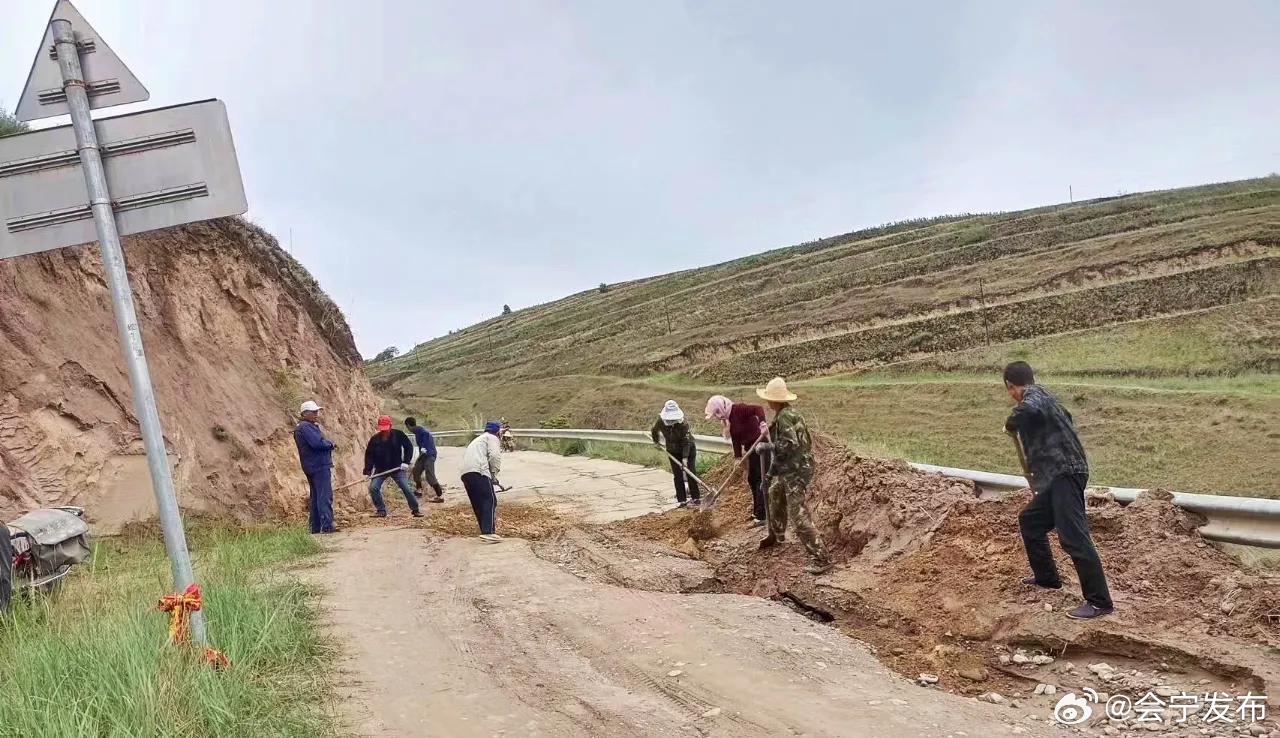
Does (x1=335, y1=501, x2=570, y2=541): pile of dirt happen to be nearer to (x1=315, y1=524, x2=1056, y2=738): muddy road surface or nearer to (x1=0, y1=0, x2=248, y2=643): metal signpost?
(x1=315, y1=524, x2=1056, y2=738): muddy road surface

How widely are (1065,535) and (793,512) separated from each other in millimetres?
2902

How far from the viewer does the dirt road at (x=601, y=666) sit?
4.10 metres

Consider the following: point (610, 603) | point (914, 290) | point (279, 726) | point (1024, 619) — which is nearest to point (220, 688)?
point (279, 726)

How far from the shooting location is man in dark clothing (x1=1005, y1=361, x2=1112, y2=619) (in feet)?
16.8

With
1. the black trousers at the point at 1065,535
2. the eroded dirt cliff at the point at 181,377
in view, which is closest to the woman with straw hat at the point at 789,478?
the black trousers at the point at 1065,535

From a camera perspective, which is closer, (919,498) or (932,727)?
(932,727)

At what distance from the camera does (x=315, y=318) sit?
674 inches

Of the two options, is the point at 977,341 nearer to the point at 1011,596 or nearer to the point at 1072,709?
the point at 1011,596

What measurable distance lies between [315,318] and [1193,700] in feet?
52.8

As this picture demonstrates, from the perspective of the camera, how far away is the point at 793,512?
788cm

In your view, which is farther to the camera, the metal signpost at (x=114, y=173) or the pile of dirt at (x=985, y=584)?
the pile of dirt at (x=985, y=584)

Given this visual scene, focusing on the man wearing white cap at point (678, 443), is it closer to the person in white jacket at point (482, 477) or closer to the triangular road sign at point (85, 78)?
the person in white jacket at point (482, 477)

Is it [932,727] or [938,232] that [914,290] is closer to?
[938,232]

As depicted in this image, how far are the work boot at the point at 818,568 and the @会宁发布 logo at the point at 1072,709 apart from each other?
3.01 m
